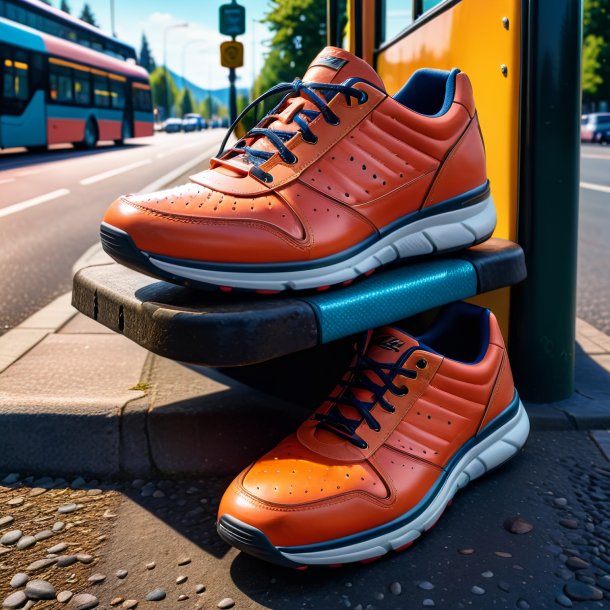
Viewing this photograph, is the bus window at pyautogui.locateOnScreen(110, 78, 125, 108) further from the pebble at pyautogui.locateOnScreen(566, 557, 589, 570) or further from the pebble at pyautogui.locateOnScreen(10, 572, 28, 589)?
the pebble at pyautogui.locateOnScreen(566, 557, 589, 570)

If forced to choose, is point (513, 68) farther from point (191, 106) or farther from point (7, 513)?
point (191, 106)

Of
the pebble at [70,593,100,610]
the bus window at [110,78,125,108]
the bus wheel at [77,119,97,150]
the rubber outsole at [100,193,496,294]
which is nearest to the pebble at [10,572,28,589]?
the pebble at [70,593,100,610]

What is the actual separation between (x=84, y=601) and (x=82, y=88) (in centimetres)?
1800

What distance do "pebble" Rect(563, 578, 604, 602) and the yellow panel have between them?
35.8 inches

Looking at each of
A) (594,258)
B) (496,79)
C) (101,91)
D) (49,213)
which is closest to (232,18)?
(49,213)

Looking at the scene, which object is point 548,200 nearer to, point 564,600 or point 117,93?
point 564,600

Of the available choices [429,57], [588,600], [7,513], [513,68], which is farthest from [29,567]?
[429,57]

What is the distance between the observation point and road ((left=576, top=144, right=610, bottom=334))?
3439 mm

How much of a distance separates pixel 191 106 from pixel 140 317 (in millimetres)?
120934

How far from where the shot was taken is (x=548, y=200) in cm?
192

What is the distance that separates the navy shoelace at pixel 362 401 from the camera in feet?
4.70

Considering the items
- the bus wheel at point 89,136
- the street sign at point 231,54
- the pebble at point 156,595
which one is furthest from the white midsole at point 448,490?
the bus wheel at point 89,136

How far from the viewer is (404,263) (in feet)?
5.63

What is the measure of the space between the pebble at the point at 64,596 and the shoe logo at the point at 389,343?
30.8 inches
